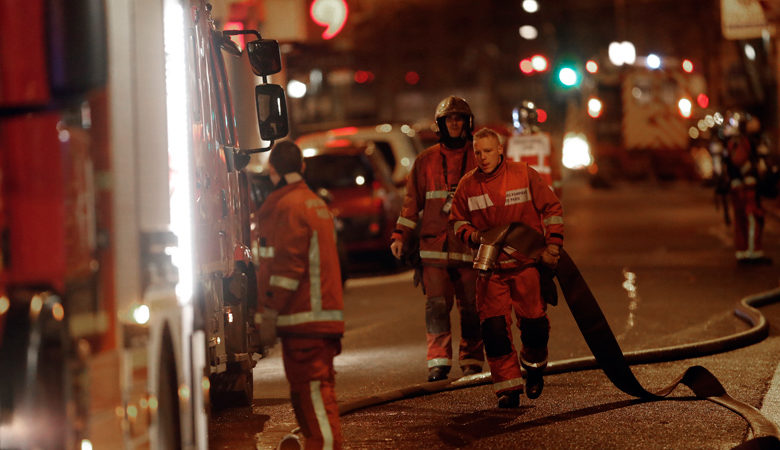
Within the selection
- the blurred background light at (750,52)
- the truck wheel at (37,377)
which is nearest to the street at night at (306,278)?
the truck wheel at (37,377)

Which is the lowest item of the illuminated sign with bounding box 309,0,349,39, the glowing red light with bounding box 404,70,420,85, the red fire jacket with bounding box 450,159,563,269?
the red fire jacket with bounding box 450,159,563,269

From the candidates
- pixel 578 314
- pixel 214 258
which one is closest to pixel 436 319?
pixel 578 314

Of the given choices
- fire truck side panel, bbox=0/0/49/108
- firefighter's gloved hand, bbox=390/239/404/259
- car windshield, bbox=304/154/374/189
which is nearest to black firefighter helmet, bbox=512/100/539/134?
car windshield, bbox=304/154/374/189

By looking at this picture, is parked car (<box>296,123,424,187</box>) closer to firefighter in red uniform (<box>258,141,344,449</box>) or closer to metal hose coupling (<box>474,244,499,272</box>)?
metal hose coupling (<box>474,244,499,272</box>)

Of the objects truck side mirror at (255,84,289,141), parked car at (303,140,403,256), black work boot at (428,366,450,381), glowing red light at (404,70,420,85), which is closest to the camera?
truck side mirror at (255,84,289,141)

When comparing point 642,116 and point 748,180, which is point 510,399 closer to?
point 748,180

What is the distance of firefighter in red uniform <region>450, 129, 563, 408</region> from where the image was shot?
8.29 m

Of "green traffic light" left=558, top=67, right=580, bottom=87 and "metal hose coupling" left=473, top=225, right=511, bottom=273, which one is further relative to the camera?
"green traffic light" left=558, top=67, right=580, bottom=87

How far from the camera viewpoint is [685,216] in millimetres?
25984

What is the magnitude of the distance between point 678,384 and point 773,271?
807 centimetres

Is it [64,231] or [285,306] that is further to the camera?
[285,306]

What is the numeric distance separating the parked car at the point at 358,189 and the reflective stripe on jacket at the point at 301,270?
415 inches

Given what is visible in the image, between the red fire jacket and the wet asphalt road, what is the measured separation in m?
1.07

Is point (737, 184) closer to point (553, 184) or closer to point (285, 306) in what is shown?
point (553, 184)
